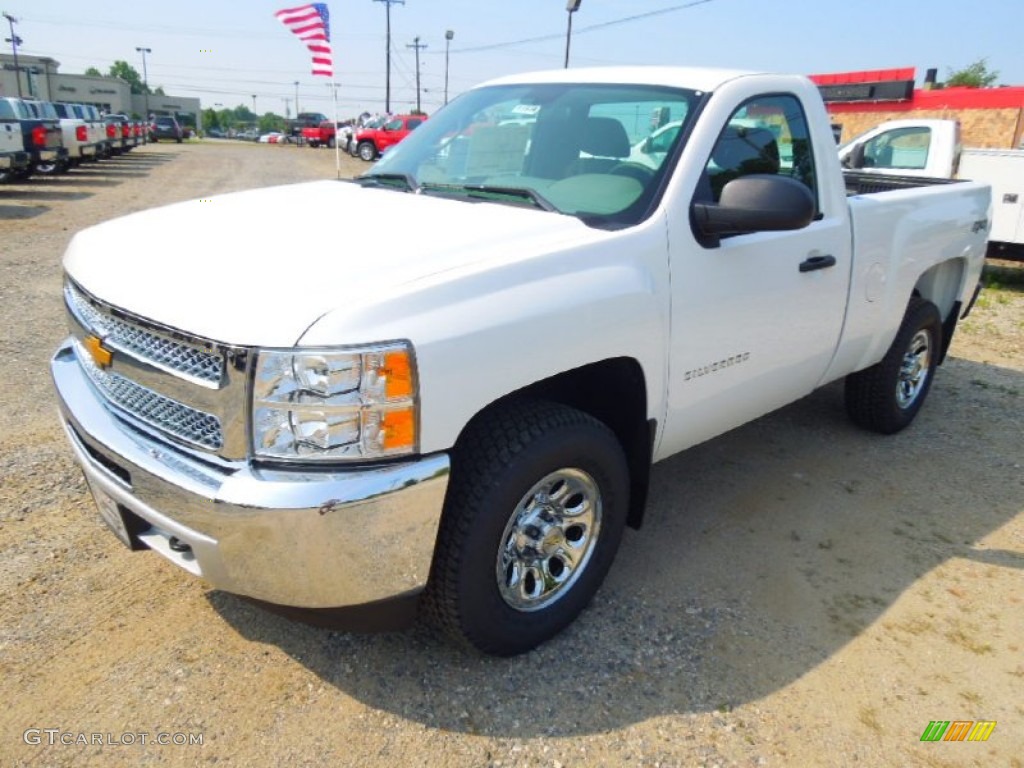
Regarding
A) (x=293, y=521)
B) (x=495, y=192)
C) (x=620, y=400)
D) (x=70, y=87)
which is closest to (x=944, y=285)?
(x=620, y=400)

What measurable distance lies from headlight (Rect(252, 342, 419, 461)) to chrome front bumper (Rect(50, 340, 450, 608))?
2.5 inches

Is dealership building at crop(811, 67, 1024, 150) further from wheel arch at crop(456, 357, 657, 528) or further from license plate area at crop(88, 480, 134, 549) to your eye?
license plate area at crop(88, 480, 134, 549)

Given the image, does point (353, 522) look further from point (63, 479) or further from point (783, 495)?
point (783, 495)

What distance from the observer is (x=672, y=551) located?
3.38 meters

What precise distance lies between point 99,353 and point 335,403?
3.23ft

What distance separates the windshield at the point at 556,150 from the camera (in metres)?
2.85

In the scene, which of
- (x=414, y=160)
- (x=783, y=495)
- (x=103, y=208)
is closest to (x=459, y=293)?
(x=414, y=160)

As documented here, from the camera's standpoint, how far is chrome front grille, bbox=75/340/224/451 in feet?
7.01

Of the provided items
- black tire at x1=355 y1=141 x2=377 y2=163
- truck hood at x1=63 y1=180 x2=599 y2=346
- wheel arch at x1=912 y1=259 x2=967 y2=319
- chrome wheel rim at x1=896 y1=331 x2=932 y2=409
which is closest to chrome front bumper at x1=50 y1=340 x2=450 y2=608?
truck hood at x1=63 y1=180 x2=599 y2=346

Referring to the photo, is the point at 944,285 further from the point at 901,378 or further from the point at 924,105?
the point at 924,105

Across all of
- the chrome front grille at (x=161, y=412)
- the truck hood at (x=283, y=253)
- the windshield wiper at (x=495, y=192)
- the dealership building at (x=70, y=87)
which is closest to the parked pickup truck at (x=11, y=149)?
the truck hood at (x=283, y=253)

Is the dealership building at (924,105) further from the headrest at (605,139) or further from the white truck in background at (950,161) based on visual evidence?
the headrest at (605,139)

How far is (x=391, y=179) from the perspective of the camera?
3484 millimetres

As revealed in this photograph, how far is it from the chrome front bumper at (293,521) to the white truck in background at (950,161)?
8228 millimetres
